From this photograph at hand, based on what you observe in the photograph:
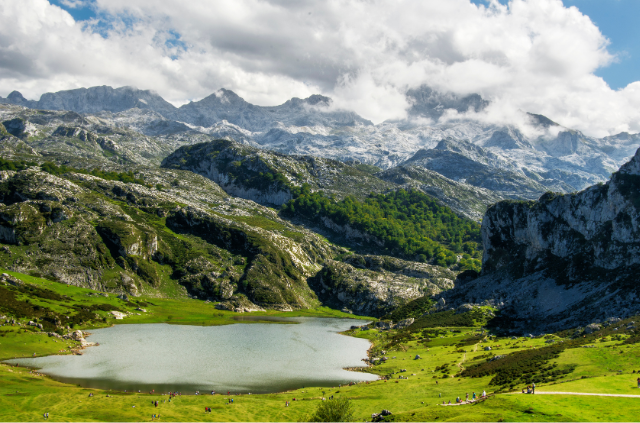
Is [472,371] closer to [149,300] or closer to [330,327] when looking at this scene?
[330,327]

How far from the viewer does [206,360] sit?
351 feet

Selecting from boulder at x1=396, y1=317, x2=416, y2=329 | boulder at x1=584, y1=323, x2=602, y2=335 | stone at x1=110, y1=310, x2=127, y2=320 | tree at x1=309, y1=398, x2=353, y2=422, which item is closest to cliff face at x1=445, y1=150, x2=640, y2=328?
boulder at x1=584, y1=323, x2=602, y2=335

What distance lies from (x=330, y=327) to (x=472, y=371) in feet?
367

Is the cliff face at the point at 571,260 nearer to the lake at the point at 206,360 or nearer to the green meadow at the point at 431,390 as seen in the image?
the green meadow at the point at 431,390

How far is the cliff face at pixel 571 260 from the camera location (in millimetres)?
131875

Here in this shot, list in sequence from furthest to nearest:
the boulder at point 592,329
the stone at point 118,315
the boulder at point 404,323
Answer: the boulder at point 404,323 → the stone at point 118,315 → the boulder at point 592,329

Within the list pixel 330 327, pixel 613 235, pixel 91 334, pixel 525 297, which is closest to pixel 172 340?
pixel 91 334

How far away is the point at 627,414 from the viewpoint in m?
40.3

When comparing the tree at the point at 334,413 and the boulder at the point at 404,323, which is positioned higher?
the tree at the point at 334,413

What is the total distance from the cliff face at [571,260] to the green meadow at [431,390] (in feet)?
99.0

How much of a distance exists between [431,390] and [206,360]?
59537mm

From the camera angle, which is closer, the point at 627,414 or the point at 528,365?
the point at 627,414

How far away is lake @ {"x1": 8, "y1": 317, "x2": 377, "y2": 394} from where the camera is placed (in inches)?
3406

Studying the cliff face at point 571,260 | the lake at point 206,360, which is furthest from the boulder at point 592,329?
the lake at point 206,360
